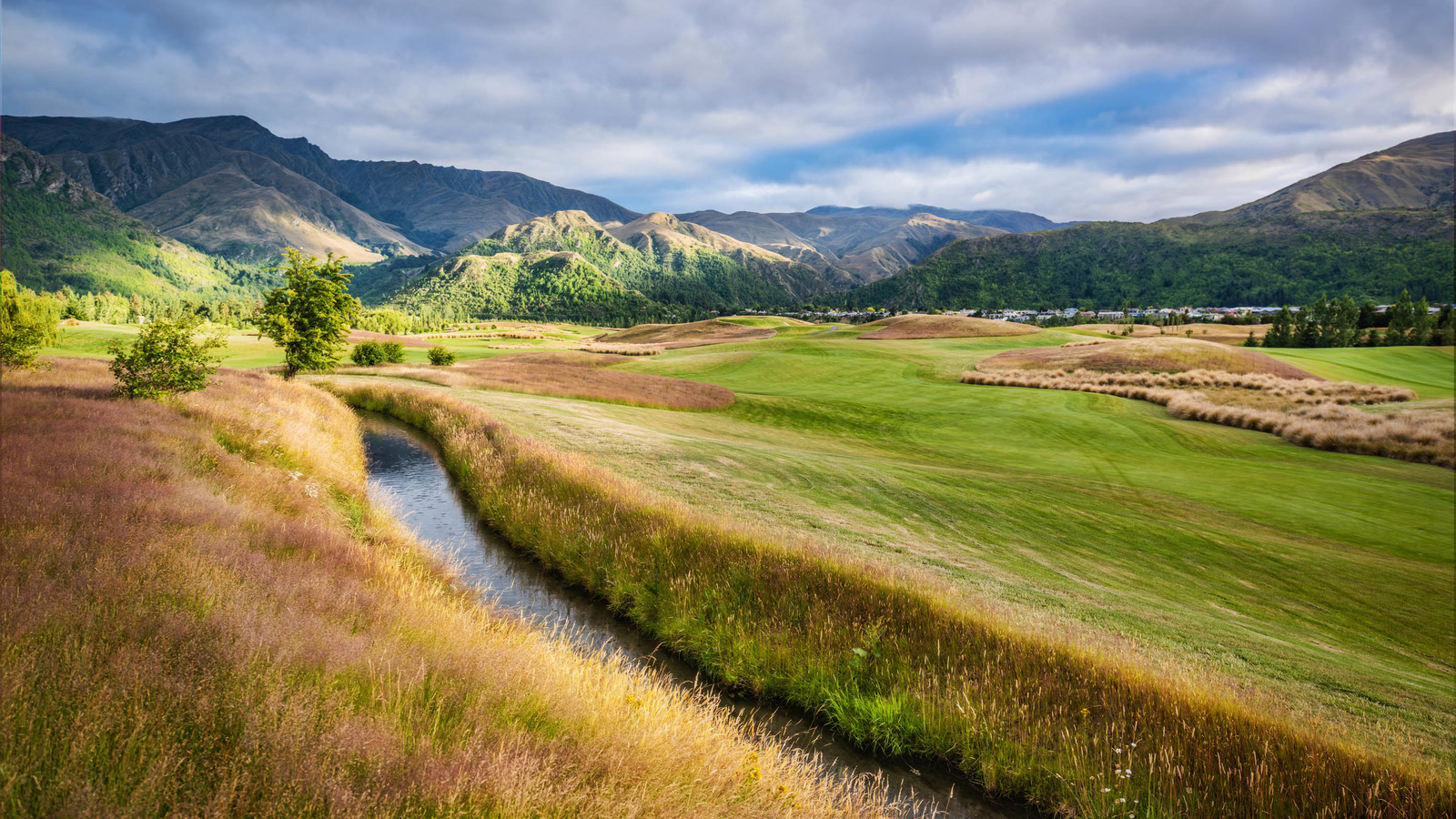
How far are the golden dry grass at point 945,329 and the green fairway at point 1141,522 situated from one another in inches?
1845

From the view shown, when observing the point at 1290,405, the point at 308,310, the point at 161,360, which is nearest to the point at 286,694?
the point at 161,360

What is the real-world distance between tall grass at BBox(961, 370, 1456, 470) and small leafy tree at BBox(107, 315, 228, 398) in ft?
143

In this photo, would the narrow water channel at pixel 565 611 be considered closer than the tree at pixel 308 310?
Yes

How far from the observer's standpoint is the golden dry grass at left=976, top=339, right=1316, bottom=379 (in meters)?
44.5

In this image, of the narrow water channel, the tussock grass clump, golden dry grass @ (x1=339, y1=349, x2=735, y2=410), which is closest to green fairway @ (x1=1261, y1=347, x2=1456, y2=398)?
golden dry grass @ (x1=339, y1=349, x2=735, y2=410)

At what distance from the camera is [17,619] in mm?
4246

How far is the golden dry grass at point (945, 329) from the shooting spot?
79.4 m

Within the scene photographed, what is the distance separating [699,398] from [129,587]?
3494 centimetres

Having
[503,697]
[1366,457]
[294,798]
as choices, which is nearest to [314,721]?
[294,798]

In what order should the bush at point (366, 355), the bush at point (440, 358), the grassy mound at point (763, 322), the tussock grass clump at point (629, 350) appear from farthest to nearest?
→ 1. the grassy mound at point (763, 322)
2. the tussock grass clump at point (629, 350)
3. the bush at point (440, 358)
4. the bush at point (366, 355)

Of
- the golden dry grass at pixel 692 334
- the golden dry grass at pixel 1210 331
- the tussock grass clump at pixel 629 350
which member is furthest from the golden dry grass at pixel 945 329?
the tussock grass clump at pixel 629 350

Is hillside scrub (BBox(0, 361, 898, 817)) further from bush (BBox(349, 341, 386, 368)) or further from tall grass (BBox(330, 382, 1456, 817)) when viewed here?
bush (BBox(349, 341, 386, 368))

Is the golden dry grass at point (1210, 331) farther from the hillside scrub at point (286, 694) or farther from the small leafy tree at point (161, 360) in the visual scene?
the small leafy tree at point (161, 360)

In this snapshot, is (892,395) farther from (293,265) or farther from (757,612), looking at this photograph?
(293,265)
